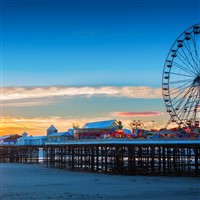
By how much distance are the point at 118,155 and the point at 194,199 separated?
16.3 meters

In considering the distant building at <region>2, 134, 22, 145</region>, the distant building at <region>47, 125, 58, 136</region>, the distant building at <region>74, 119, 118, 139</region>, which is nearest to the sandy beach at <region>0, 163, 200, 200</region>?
the distant building at <region>74, 119, 118, 139</region>

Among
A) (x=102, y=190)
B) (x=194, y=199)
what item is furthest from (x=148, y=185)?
(x=194, y=199)

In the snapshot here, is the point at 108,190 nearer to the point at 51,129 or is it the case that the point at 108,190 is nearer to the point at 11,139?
the point at 51,129

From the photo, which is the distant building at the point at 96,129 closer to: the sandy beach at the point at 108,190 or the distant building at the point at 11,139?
the sandy beach at the point at 108,190

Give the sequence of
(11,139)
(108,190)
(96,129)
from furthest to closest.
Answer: (11,139) < (96,129) < (108,190)

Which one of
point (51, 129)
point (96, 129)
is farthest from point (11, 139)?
point (96, 129)

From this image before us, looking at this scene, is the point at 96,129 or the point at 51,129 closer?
the point at 96,129

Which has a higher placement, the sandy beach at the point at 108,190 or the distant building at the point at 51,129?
the distant building at the point at 51,129

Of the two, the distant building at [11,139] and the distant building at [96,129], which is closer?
the distant building at [96,129]

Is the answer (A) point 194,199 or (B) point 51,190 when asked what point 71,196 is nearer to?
(B) point 51,190

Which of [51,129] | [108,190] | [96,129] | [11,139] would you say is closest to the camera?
[108,190]

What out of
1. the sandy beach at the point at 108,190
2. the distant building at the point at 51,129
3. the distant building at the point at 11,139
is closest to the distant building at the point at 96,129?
the sandy beach at the point at 108,190

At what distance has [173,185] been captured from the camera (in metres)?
27.5

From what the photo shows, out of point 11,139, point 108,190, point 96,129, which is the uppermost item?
point 96,129
